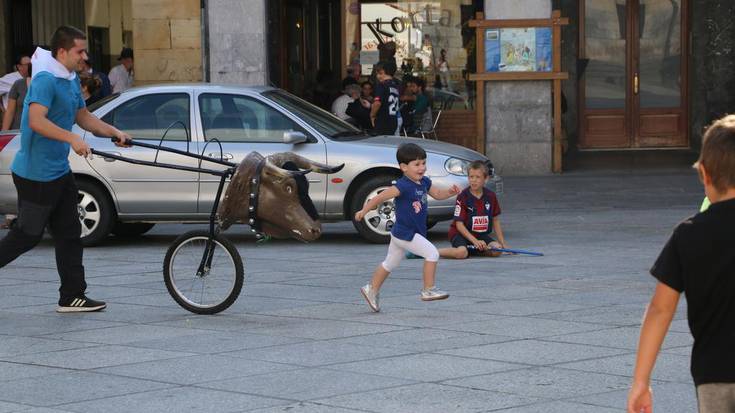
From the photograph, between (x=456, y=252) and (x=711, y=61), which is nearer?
(x=456, y=252)

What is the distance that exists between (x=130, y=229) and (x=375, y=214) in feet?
9.35

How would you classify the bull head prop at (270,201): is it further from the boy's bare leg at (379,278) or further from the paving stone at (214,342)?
the paving stone at (214,342)

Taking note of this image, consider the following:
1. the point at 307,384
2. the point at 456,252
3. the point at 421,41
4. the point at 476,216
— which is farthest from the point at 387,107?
the point at 307,384

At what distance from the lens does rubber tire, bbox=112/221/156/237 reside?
543 inches

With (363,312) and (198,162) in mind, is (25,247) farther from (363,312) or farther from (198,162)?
(198,162)

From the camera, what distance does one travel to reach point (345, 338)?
25.2ft

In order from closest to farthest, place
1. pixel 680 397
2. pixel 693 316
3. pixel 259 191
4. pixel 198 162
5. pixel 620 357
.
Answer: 1. pixel 693 316
2. pixel 680 397
3. pixel 620 357
4. pixel 259 191
5. pixel 198 162

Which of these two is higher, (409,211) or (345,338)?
(409,211)

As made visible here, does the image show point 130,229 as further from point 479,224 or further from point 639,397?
point 639,397

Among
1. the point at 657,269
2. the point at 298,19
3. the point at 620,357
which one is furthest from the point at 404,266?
the point at 298,19

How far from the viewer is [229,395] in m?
6.22

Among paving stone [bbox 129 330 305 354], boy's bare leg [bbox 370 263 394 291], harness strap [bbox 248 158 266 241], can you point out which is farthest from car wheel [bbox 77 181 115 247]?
paving stone [bbox 129 330 305 354]

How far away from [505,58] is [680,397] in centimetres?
1394

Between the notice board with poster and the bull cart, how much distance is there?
36.6 feet
